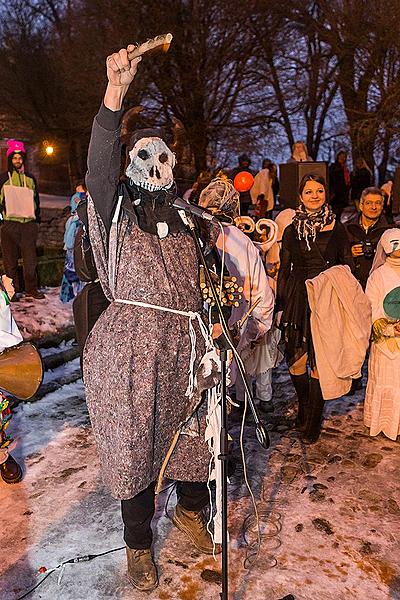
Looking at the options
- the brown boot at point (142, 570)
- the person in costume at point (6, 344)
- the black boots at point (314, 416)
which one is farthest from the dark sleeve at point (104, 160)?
the black boots at point (314, 416)

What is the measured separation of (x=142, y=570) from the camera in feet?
9.14

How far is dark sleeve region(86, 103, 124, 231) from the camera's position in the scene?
2312 millimetres

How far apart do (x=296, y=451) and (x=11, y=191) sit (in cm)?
528

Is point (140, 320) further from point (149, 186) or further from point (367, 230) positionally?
point (367, 230)

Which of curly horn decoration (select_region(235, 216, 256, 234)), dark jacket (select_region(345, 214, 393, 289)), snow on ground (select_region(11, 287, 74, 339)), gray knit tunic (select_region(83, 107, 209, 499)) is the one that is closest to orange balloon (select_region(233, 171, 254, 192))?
dark jacket (select_region(345, 214, 393, 289))

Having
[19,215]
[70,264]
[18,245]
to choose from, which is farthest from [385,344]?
[18,245]

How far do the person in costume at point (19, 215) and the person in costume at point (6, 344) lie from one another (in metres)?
4.36

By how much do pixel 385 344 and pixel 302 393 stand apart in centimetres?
68

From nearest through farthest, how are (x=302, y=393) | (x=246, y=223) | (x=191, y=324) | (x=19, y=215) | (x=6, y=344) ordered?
1. (x=191, y=324)
2. (x=6, y=344)
3. (x=302, y=393)
4. (x=246, y=223)
5. (x=19, y=215)

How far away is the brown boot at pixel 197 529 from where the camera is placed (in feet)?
10.0

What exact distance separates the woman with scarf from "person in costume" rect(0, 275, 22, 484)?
189 centimetres

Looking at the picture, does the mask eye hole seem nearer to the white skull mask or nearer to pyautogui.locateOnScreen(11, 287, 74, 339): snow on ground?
the white skull mask

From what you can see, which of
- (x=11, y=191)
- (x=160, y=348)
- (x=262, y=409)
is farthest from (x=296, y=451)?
(x=11, y=191)

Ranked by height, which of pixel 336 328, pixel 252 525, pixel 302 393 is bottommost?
pixel 252 525
